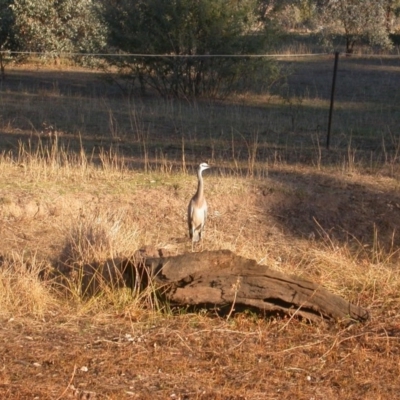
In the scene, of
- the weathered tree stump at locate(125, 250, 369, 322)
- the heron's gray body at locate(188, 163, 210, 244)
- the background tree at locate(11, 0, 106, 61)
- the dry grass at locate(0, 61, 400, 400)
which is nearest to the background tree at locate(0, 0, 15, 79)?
the background tree at locate(11, 0, 106, 61)

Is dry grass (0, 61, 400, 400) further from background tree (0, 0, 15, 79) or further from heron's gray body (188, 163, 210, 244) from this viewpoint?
background tree (0, 0, 15, 79)

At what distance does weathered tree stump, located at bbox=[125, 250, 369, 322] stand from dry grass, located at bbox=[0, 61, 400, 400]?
0.40 feet

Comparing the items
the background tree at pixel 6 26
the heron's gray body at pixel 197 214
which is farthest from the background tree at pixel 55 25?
the heron's gray body at pixel 197 214

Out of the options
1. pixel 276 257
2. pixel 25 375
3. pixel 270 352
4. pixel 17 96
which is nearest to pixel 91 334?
pixel 25 375

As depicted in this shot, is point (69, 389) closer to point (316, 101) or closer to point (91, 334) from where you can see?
point (91, 334)

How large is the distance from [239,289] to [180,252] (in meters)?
2.17

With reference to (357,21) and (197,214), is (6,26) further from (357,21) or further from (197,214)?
(197,214)

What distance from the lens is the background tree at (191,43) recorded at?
65.8ft

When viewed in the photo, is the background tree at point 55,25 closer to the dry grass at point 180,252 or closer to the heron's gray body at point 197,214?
the dry grass at point 180,252

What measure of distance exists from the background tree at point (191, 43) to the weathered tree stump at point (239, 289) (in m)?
13.9

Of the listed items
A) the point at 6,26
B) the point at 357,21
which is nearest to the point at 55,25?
the point at 6,26

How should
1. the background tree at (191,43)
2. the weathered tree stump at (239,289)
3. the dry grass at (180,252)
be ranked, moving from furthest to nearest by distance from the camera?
the background tree at (191,43) < the weathered tree stump at (239,289) < the dry grass at (180,252)

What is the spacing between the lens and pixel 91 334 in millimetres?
6082

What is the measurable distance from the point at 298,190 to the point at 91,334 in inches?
233
